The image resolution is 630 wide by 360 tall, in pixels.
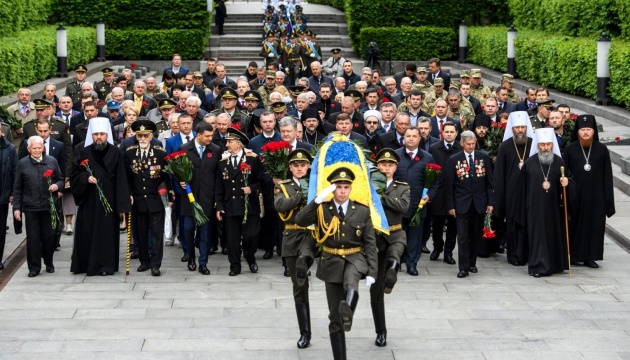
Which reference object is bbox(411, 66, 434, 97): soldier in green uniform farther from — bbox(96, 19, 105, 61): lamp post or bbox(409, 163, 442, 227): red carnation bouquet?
bbox(96, 19, 105, 61): lamp post

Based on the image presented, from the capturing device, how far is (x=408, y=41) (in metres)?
36.8

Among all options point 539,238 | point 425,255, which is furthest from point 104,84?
point 539,238

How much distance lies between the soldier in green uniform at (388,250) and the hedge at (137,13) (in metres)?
25.7

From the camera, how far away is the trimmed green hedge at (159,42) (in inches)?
1449

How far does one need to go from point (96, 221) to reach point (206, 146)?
1701mm

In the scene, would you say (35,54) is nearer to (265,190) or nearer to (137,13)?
(137,13)

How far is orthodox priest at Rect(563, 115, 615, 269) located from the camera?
1588 centimetres

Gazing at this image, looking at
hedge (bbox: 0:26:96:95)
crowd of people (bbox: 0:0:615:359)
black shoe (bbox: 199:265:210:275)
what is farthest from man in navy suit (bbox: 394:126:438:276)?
hedge (bbox: 0:26:96:95)

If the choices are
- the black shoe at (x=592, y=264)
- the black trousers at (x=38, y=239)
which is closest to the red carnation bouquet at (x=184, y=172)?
the black trousers at (x=38, y=239)

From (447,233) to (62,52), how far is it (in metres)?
18.7

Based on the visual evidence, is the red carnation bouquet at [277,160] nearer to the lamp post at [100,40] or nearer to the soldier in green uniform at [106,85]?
the soldier in green uniform at [106,85]

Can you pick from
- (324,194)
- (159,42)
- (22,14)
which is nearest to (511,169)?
(324,194)

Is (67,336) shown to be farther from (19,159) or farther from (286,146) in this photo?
(19,159)

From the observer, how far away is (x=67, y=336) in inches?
472
